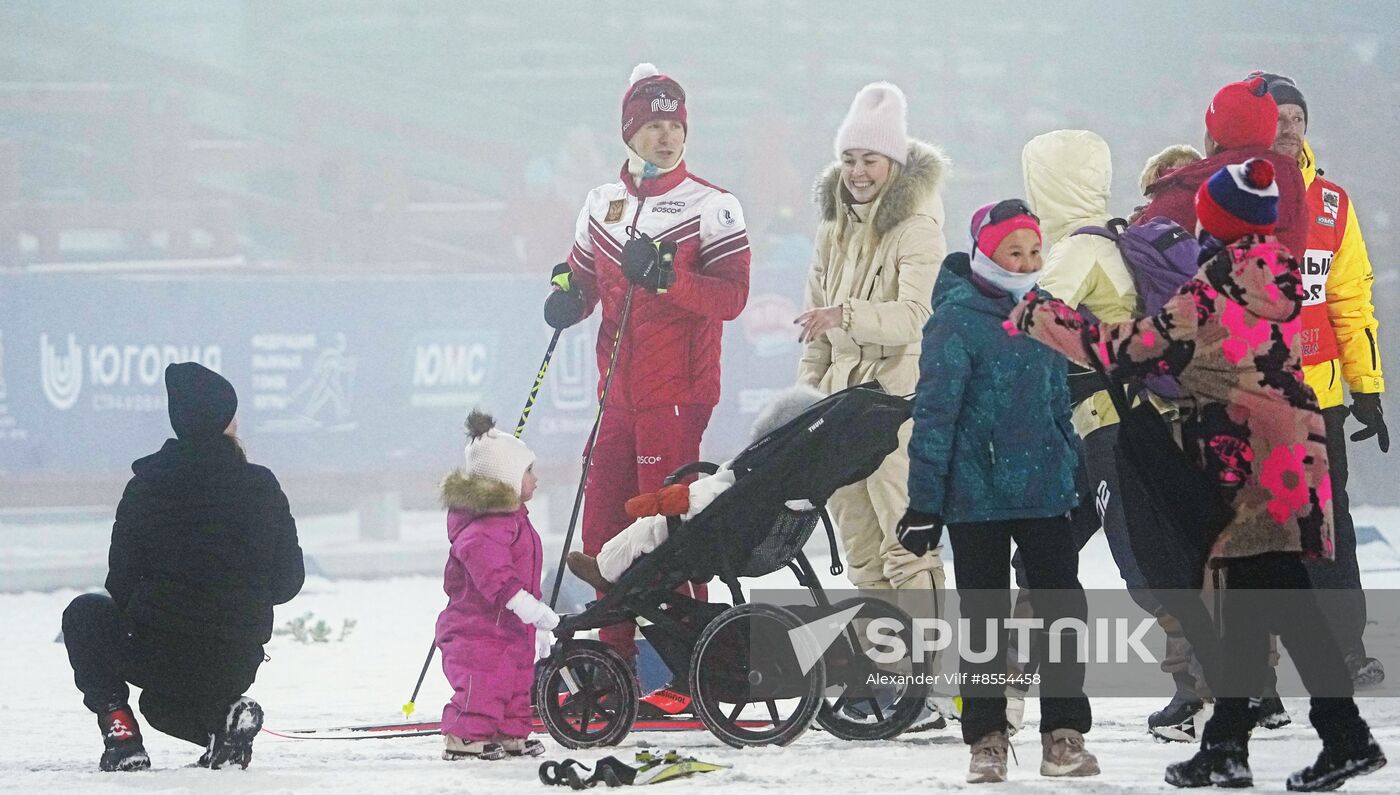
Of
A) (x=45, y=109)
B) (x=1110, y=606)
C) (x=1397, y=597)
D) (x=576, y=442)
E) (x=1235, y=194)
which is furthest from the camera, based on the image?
(x=45, y=109)

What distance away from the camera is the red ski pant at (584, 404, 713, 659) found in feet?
12.3

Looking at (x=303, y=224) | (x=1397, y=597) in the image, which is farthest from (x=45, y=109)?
(x=1397, y=597)

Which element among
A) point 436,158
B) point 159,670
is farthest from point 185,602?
point 436,158

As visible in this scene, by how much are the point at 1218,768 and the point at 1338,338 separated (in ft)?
4.46

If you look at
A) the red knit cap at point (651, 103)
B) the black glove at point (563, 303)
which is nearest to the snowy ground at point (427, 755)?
the black glove at point (563, 303)

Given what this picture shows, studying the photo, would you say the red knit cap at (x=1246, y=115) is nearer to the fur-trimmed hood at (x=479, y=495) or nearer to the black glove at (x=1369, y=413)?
the black glove at (x=1369, y=413)

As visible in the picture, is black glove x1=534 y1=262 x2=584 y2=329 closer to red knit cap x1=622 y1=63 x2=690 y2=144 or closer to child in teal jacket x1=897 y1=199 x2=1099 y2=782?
red knit cap x1=622 y1=63 x2=690 y2=144

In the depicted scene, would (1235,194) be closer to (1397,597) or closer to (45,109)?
(1397,597)

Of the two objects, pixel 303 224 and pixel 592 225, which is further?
pixel 303 224

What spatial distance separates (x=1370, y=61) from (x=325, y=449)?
743 centimetres

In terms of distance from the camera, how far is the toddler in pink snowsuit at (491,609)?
3236 mm

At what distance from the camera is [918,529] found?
109 inches

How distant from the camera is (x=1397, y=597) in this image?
5555 millimetres

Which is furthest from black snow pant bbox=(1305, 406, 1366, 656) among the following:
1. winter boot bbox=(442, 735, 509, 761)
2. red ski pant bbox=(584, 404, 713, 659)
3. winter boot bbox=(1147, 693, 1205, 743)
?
winter boot bbox=(442, 735, 509, 761)
